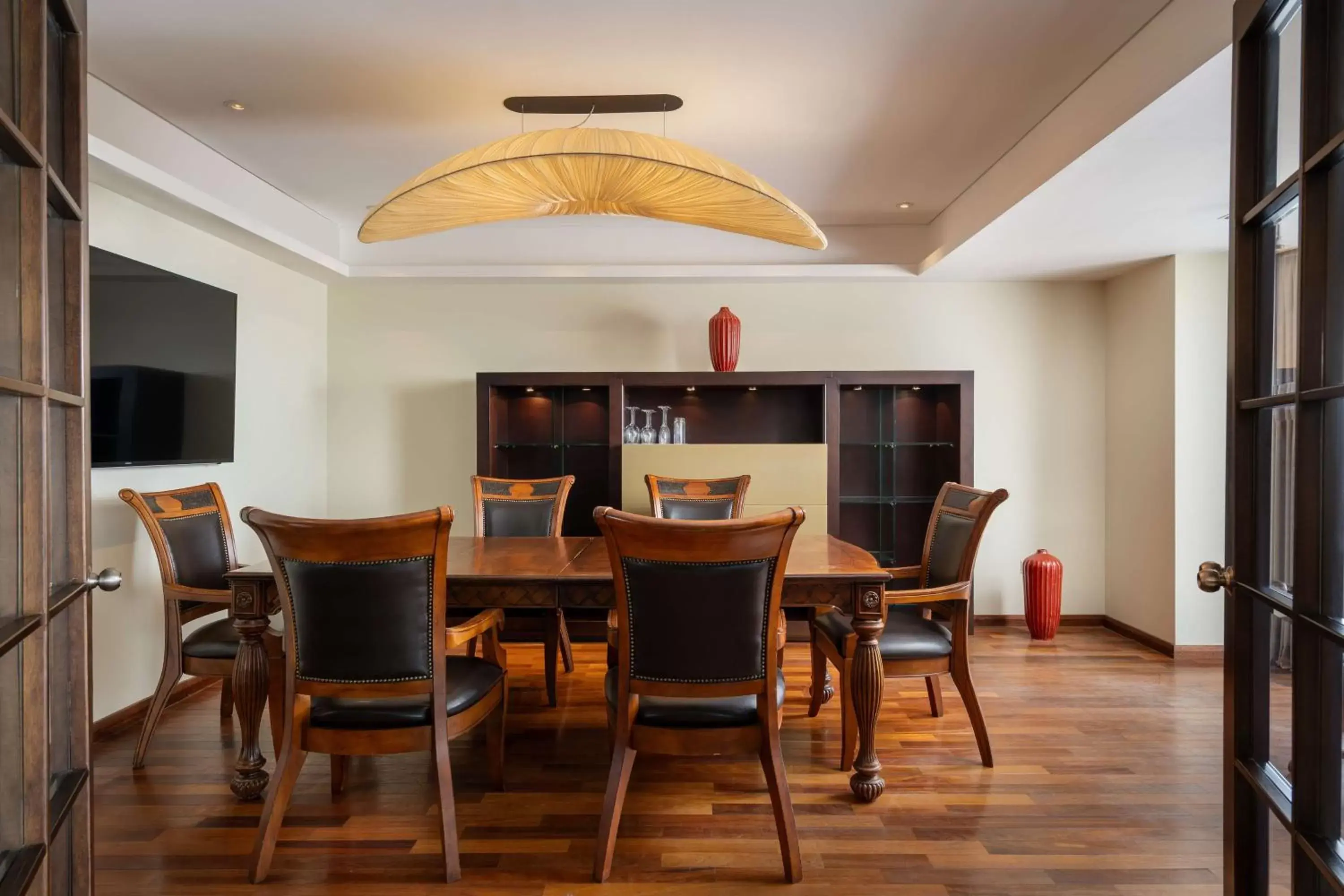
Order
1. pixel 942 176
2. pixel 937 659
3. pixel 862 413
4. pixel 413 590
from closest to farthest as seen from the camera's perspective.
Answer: pixel 413 590
pixel 937 659
pixel 942 176
pixel 862 413

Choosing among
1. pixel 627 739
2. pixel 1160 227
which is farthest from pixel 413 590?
pixel 1160 227

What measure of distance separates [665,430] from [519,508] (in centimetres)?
134

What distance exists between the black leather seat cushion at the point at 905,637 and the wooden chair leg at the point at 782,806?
602 mm

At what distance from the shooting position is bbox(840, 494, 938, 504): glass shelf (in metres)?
5.11

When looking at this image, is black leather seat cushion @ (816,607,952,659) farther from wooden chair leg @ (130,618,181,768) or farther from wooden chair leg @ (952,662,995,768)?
wooden chair leg @ (130,618,181,768)

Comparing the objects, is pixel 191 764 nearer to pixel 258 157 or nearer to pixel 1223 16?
pixel 258 157

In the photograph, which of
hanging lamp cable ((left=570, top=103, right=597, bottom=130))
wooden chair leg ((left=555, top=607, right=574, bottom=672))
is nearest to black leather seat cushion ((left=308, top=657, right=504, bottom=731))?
wooden chair leg ((left=555, top=607, right=574, bottom=672))

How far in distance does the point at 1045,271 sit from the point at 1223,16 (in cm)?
279

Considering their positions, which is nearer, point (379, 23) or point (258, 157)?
point (379, 23)

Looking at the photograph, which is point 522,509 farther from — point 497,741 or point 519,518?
point 497,741

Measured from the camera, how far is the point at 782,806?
2.12 m

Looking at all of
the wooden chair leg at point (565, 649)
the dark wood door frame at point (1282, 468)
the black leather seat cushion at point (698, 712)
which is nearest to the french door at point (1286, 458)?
the dark wood door frame at point (1282, 468)

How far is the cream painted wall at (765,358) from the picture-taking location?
5168mm

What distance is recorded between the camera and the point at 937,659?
9.12ft
